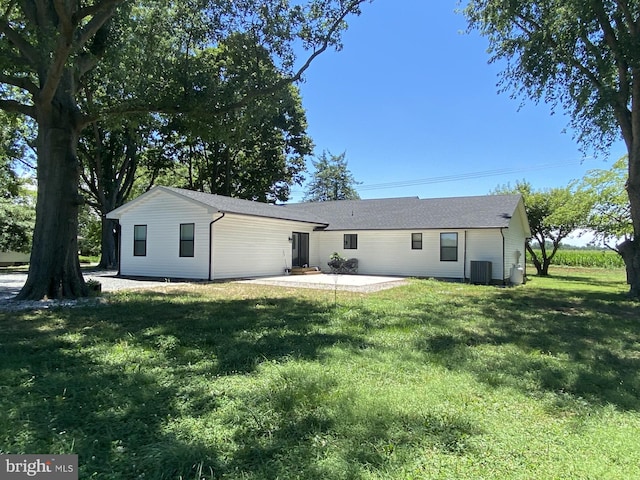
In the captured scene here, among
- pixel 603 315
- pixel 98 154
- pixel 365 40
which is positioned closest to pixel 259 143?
pixel 98 154

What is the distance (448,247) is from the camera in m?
17.4

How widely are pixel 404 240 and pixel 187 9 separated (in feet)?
41.3

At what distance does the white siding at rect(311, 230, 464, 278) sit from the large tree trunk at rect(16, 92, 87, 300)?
1295cm

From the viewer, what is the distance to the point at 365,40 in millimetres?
14172

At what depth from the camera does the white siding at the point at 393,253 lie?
57.4 ft

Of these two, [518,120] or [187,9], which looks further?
[518,120]

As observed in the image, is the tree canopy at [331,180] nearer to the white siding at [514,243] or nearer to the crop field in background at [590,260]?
the crop field in background at [590,260]

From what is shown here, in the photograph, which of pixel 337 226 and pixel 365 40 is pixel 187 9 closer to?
pixel 365 40

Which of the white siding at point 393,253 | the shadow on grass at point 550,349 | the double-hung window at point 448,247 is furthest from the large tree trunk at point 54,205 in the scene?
the double-hung window at point 448,247

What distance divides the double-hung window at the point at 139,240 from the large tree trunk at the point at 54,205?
286 inches

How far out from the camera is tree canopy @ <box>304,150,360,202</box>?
44.8 metres

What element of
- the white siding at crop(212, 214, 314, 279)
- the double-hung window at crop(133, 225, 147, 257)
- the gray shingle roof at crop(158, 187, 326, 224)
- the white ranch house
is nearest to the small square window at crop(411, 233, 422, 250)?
the white ranch house

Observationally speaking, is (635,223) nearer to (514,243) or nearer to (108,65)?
(514,243)

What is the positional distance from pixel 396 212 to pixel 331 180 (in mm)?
25234
